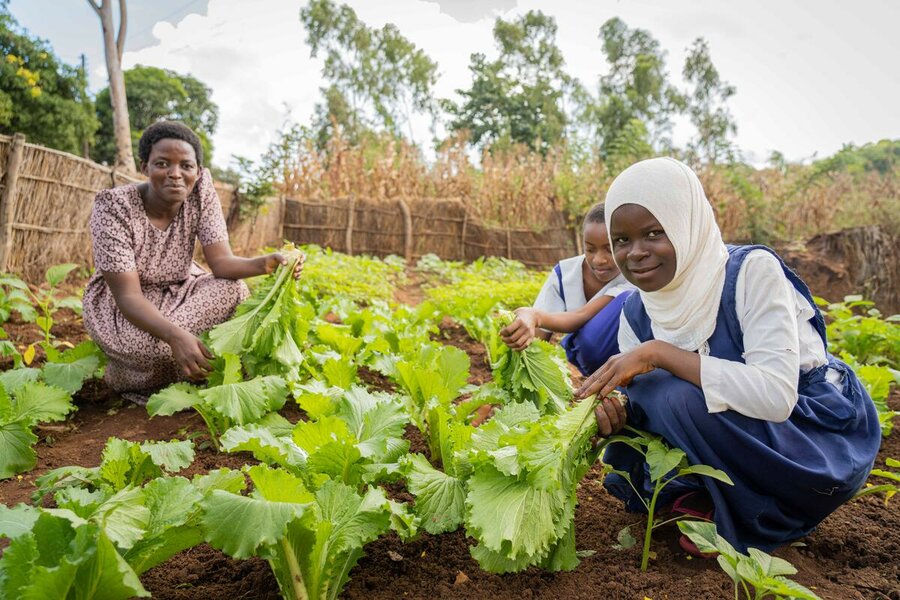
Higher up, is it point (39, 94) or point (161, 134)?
point (39, 94)

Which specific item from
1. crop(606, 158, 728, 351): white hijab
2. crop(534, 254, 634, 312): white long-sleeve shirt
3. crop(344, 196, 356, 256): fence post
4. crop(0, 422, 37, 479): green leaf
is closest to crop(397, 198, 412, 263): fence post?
crop(344, 196, 356, 256): fence post

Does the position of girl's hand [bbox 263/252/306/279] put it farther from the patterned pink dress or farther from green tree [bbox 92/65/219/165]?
green tree [bbox 92/65/219/165]

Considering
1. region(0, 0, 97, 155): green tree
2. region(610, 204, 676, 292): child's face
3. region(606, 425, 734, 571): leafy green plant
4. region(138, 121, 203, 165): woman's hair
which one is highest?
region(0, 0, 97, 155): green tree

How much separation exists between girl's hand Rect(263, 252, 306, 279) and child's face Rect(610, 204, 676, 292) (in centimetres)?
176

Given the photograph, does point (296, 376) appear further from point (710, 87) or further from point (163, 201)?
point (710, 87)

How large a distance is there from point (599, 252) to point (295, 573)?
2.00 m

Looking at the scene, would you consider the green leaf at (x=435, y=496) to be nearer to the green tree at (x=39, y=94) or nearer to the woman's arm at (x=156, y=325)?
the woman's arm at (x=156, y=325)

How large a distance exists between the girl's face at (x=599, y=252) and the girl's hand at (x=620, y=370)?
107cm

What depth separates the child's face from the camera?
1.89 m

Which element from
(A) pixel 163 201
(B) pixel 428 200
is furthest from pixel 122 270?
(B) pixel 428 200

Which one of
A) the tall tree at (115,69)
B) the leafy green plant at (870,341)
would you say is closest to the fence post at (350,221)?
the tall tree at (115,69)

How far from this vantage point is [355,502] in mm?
1591

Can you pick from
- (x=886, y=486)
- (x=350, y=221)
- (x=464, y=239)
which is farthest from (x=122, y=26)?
(x=886, y=486)

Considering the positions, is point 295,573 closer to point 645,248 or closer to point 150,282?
point 645,248
